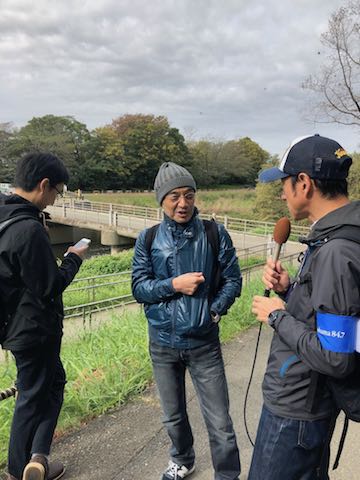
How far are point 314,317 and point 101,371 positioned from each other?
2542 mm

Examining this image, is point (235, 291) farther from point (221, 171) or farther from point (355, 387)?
point (221, 171)

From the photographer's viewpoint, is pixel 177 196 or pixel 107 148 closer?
pixel 177 196

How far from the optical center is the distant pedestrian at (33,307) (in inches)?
80.0

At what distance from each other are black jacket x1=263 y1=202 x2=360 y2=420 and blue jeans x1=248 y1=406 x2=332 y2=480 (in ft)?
Answer: 0.13

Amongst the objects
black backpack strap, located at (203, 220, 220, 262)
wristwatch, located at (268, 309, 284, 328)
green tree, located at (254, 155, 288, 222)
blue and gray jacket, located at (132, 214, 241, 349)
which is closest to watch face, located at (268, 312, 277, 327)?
wristwatch, located at (268, 309, 284, 328)

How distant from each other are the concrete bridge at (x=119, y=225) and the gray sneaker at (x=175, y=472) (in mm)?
12142

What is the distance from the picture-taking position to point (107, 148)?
48406 mm

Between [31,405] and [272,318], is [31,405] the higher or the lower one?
the lower one

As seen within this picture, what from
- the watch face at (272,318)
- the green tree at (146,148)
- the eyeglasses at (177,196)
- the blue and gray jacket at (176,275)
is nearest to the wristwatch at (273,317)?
the watch face at (272,318)

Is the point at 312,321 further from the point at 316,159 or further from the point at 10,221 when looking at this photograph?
the point at 10,221

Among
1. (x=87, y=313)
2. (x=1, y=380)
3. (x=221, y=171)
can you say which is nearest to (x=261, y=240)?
(x=87, y=313)

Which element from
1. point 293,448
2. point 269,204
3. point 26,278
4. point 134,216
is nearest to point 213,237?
point 26,278

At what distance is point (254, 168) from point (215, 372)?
68.8m

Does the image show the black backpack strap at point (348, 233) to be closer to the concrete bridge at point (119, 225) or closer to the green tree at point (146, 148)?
the concrete bridge at point (119, 225)
